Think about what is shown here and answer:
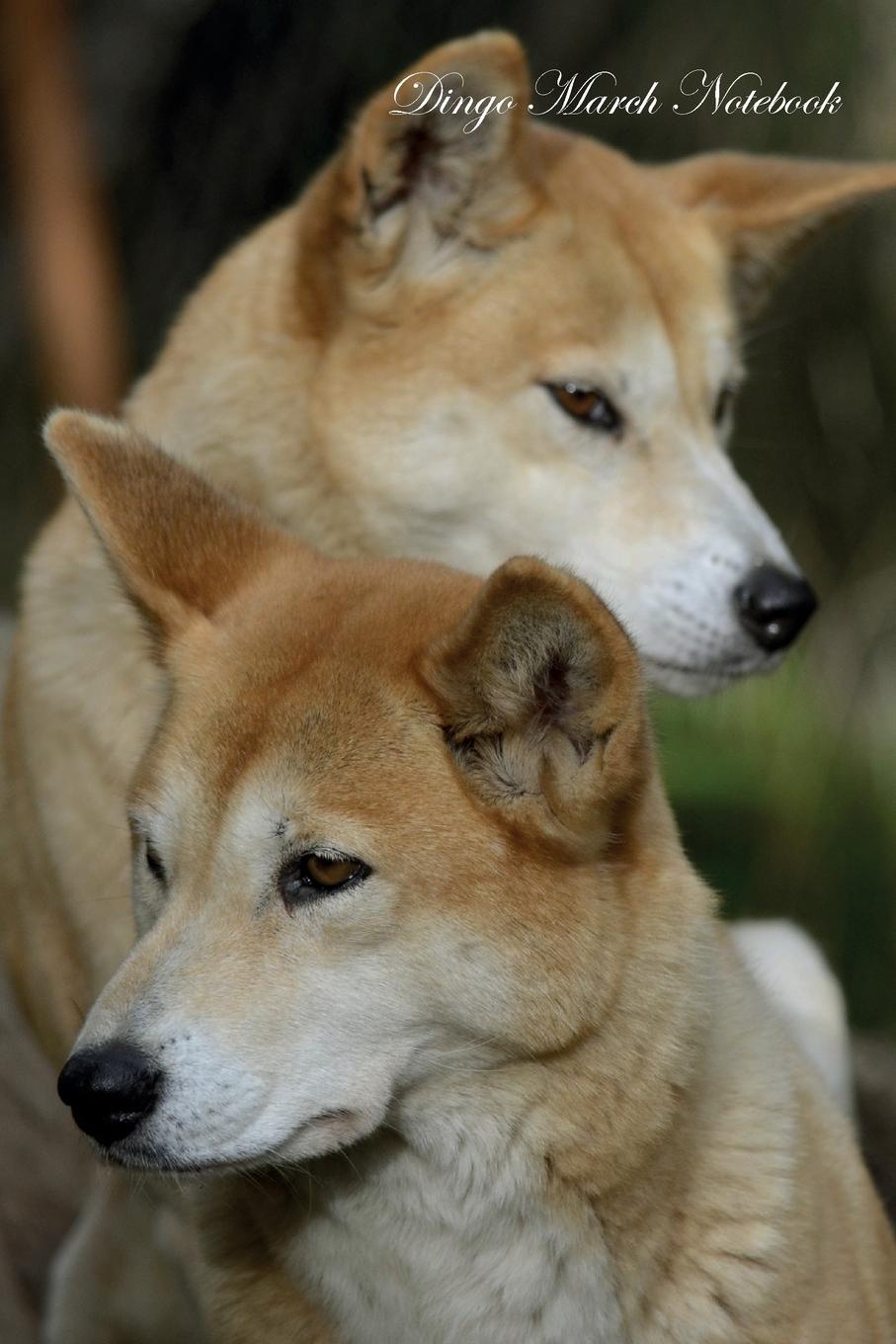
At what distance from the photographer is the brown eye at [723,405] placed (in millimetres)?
4094

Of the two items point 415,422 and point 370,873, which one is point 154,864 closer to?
point 370,873

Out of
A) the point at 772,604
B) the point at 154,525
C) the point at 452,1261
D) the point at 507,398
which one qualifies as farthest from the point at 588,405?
the point at 452,1261

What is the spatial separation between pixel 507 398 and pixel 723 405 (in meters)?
0.78

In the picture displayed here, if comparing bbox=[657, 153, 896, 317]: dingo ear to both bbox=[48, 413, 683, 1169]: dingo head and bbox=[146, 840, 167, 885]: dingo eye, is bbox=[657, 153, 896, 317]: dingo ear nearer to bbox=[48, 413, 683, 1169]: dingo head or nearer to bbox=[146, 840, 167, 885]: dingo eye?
bbox=[48, 413, 683, 1169]: dingo head

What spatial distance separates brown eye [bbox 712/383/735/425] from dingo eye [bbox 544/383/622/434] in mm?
458

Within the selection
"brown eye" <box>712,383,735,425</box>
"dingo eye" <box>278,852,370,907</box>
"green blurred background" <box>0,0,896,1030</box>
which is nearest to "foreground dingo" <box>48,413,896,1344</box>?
"dingo eye" <box>278,852,370,907</box>

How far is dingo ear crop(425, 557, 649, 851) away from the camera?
2016mm

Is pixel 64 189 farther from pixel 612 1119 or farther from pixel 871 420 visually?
pixel 612 1119

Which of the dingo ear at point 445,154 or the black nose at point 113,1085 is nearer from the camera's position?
the black nose at point 113,1085

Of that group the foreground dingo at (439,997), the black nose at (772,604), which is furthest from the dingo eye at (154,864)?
the black nose at (772,604)

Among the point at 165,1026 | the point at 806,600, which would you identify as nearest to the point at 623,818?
the point at 165,1026

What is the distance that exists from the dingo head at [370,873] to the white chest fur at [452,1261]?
21 cm

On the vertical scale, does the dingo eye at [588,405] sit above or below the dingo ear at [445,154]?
below

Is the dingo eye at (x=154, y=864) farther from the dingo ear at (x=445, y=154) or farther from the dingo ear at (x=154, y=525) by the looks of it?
the dingo ear at (x=445, y=154)
